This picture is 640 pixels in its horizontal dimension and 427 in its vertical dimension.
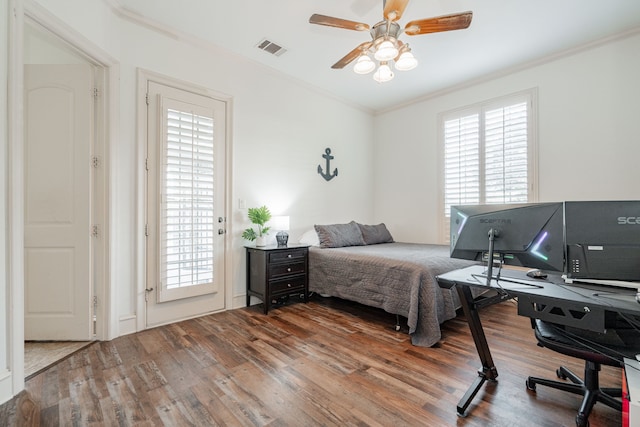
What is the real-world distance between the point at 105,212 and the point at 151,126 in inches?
36.7

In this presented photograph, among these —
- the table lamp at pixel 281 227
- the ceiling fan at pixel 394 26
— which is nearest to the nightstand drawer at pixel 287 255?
the table lamp at pixel 281 227

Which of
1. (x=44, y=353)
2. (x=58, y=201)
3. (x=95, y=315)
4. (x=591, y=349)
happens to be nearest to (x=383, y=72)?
(x=591, y=349)

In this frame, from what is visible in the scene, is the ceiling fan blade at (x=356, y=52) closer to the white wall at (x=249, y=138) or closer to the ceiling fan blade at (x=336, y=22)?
the ceiling fan blade at (x=336, y=22)

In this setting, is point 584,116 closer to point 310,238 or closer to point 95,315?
point 310,238

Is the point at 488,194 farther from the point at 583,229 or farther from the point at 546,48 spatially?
the point at 583,229

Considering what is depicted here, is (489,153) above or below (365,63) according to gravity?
below

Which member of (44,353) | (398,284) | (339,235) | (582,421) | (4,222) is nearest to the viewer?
(582,421)

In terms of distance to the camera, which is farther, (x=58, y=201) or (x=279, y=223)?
(x=279, y=223)

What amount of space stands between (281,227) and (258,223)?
0.30 metres

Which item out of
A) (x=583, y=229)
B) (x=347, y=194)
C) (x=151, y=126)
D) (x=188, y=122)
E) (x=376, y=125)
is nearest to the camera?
(x=583, y=229)

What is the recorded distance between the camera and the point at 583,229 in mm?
1417

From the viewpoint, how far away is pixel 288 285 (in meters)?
3.52

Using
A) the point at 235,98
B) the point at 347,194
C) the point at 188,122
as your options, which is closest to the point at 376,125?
the point at 347,194

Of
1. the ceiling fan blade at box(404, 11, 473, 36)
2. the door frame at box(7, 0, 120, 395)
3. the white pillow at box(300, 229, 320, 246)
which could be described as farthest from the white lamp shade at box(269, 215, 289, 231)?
the ceiling fan blade at box(404, 11, 473, 36)
